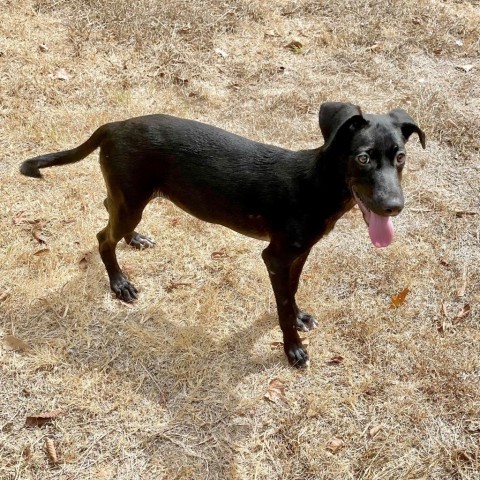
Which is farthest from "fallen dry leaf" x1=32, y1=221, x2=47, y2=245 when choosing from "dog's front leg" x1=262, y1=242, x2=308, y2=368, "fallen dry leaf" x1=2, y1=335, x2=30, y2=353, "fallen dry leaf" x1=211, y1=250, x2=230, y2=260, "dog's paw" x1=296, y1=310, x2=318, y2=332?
"dog's paw" x1=296, y1=310, x2=318, y2=332

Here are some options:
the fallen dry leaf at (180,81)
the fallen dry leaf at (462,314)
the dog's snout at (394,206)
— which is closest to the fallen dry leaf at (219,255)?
the fallen dry leaf at (462,314)

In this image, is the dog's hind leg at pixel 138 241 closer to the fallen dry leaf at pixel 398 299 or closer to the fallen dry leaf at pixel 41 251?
the fallen dry leaf at pixel 41 251

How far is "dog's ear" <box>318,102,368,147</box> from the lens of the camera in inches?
116

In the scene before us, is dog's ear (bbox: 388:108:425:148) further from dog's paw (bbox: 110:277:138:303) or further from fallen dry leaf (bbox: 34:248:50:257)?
fallen dry leaf (bbox: 34:248:50:257)

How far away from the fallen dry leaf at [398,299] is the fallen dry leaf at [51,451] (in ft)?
8.08

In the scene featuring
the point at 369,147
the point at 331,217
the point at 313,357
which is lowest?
the point at 313,357

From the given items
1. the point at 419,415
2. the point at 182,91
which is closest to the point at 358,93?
the point at 182,91

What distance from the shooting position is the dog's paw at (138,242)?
4484mm

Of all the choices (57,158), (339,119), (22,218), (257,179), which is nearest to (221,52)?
(22,218)

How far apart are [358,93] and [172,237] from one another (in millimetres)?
3059

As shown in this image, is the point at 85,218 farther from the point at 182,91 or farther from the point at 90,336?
the point at 182,91

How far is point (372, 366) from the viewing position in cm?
374

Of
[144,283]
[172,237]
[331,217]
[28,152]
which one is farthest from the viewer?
[28,152]

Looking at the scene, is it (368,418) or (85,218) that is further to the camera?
(85,218)
